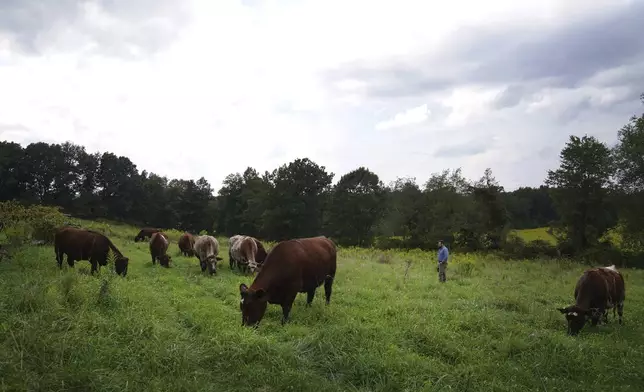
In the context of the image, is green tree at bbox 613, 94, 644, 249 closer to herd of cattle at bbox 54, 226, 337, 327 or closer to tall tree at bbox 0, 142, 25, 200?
herd of cattle at bbox 54, 226, 337, 327

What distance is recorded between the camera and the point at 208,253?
18906 mm

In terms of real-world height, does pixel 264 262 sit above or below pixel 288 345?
above

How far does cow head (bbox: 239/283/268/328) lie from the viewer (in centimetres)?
930

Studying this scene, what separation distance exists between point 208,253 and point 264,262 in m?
8.72

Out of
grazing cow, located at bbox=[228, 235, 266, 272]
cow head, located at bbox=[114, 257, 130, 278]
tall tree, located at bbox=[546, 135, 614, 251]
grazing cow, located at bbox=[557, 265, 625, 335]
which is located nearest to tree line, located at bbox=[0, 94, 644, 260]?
tall tree, located at bbox=[546, 135, 614, 251]

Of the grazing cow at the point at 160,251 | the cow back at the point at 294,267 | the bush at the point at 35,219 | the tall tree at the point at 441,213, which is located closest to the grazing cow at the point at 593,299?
the cow back at the point at 294,267

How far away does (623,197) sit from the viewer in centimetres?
3409

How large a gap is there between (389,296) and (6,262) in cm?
1208

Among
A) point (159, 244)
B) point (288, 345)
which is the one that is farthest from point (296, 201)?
point (288, 345)

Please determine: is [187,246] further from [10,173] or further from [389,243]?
[10,173]

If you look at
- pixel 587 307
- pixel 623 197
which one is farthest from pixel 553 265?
pixel 587 307

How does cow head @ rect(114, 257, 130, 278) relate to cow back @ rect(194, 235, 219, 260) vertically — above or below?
below

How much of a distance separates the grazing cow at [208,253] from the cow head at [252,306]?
905cm

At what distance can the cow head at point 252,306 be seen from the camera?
930cm
